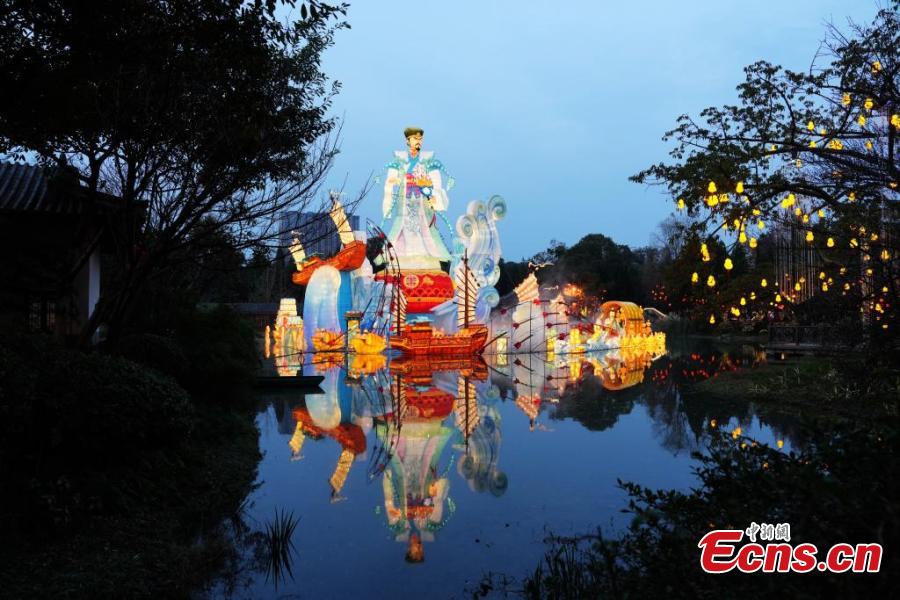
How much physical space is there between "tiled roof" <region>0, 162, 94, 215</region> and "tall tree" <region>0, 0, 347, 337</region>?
86.7 inches

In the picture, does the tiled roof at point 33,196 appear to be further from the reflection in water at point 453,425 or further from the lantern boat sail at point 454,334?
the lantern boat sail at point 454,334

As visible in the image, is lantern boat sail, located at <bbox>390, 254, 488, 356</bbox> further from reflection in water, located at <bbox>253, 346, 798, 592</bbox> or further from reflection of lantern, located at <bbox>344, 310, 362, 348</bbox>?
reflection in water, located at <bbox>253, 346, 798, 592</bbox>

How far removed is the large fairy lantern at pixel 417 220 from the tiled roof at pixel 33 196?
15.6 m

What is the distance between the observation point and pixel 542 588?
14.0ft

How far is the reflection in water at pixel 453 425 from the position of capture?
646 cm

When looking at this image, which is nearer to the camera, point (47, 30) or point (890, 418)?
point (890, 418)

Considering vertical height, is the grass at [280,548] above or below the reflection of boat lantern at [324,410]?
below

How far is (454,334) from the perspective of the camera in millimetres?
23750

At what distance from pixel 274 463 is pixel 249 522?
7.75 ft

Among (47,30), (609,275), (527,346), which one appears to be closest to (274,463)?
(47,30)

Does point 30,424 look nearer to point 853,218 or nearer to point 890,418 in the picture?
point 890,418

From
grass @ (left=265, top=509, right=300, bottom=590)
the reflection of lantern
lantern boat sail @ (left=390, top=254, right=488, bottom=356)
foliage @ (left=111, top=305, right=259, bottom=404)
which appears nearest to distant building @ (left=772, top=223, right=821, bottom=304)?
lantern boat sail @ (left=390, top=254, right=488, bottom=356)

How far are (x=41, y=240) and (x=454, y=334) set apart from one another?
1560cm

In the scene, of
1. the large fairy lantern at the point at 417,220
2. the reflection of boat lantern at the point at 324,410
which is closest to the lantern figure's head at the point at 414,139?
the large fairy lantern at the point at 417,220
